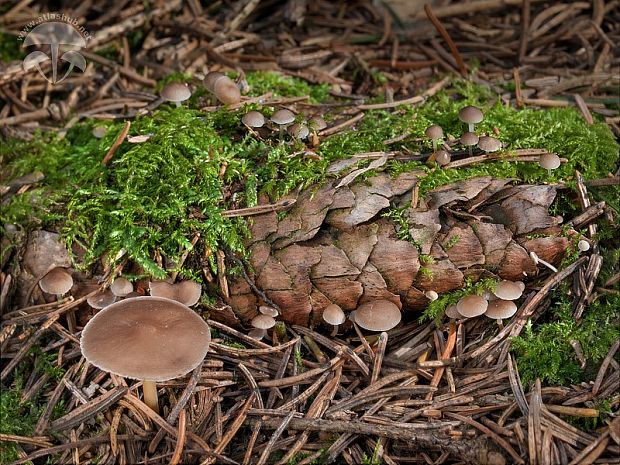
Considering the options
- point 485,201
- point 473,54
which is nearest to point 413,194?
point 485,201

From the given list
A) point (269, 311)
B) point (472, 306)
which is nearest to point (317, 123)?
point (269, 311)

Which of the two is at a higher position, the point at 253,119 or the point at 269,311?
the point at 253,119

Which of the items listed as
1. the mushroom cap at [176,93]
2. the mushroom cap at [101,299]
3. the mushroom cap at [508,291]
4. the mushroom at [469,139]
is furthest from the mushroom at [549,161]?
the mushroom cap at [101,299]

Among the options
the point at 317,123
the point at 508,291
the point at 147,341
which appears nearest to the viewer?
the point at 147,341

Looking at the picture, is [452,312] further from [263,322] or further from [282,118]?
[282,118]

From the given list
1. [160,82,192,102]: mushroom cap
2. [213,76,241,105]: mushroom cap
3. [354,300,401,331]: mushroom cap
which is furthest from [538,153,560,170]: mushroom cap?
[160,82,192,102]: mushroom cap

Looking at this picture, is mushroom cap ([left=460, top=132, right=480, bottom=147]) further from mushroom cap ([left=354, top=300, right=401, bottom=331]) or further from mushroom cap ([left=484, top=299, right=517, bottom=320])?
mushroom cap ([left=354, top=300, right=401, bottom=331])

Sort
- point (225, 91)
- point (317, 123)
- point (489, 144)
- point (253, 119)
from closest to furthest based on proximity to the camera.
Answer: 1. point (489, 144)
2. point (253, 119)
3. point (317, 123)
4. point (225, 91)

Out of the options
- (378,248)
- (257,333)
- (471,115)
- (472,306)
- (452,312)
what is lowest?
(257,333)
